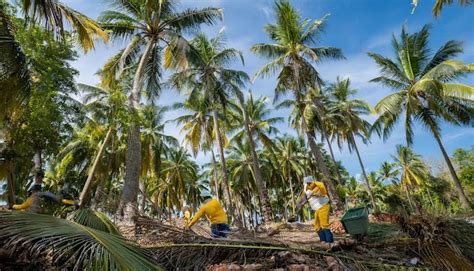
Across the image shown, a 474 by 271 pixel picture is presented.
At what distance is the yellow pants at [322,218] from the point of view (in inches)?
235

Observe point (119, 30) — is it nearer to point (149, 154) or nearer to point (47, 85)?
point (47, 85)

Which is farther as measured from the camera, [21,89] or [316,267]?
[21,89]

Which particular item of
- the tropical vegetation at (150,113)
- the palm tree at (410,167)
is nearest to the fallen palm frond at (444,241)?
the tropical vegetation at (150,113)

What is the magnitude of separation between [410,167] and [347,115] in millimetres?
19845

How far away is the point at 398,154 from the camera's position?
41.2m

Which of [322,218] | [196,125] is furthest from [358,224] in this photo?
[196,125]

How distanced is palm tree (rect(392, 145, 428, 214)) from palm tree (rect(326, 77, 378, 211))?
1579cm

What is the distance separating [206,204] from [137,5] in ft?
35.2

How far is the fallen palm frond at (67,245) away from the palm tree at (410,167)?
4312 cm

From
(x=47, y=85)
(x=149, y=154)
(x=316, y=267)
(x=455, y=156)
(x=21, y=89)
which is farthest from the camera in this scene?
(x=455, y=156)

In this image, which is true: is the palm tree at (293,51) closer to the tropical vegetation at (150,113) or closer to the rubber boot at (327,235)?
the tropical vegetation at (150,113)

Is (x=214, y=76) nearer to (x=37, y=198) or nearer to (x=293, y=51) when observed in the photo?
(x=293, y=51)

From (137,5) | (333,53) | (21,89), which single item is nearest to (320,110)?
(333,53)

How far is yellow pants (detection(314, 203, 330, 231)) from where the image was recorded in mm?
5980
